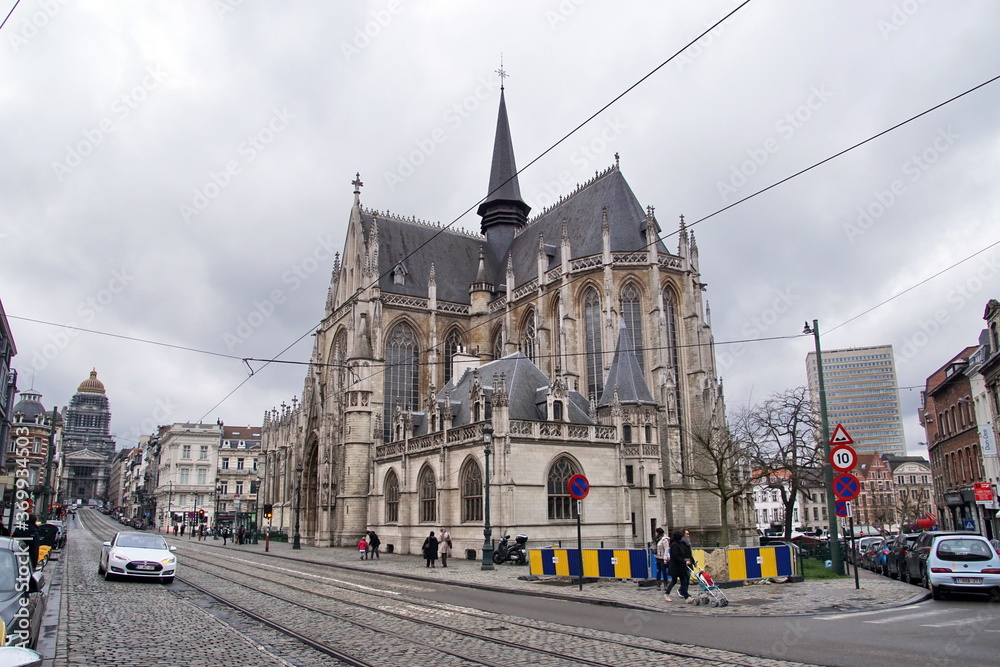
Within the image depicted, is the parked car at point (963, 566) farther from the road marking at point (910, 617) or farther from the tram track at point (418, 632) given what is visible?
the tram track at point (418, 632)

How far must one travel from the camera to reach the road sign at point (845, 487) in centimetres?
1684

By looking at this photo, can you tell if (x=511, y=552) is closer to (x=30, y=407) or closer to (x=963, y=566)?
(x=963, y=566)

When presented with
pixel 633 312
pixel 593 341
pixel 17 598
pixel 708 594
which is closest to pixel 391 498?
pixel 593 341

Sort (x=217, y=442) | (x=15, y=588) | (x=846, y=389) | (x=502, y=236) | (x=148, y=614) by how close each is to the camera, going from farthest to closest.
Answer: (x=846, y=389) < (x=217, y=442) < (x=502, y=236) < (x=148, y=614) < (x=15, y=588)

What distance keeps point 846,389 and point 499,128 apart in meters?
142

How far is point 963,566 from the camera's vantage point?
50.2 ft

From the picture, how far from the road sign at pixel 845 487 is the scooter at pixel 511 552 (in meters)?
12.8

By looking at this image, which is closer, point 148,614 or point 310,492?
point 148,614

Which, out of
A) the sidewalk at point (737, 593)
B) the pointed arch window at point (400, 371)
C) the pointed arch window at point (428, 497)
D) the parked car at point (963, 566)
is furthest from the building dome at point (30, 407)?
the parked car at point (963, 566)

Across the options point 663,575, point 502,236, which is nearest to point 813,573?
point 663,575

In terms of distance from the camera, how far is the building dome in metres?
77.4

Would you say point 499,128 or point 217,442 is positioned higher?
point 499,128

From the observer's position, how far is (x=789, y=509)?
32531 millimetres

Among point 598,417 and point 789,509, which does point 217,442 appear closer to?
point 598,417
